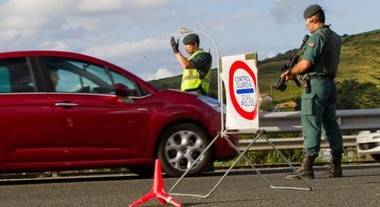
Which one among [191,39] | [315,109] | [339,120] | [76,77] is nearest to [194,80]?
[191,39]

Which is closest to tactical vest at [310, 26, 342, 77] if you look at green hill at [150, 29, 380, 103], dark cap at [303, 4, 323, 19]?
dark cap at [303, 4, 323, 19]

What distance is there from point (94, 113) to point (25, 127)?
80cm

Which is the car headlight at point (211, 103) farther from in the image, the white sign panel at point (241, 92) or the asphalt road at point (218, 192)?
the white sign panel at point (241, 92)

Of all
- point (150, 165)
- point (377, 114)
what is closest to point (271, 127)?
point (377, 114)

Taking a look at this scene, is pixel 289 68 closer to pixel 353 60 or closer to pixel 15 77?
pixel 15 77

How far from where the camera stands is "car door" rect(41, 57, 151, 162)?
32.1 feet

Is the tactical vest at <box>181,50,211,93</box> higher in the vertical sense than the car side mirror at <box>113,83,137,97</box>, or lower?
higher

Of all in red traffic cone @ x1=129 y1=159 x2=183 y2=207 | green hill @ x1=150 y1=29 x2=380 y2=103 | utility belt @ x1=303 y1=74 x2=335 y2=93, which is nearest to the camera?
red traffic cone @ x1=129 y1=159 x2=183 y2=207

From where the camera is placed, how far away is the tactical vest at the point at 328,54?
945cm

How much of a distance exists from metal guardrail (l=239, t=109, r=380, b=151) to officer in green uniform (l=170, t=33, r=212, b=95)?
2.29 m

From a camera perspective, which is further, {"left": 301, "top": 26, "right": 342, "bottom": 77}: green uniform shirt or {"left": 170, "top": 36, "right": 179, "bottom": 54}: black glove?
{"left": 170, "top": 36, "right": 179, "bottom": 54}: black glove

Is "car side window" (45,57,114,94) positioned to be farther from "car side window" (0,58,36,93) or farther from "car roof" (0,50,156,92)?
"car side window" (0,58,36,93)

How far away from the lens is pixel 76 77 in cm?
1004

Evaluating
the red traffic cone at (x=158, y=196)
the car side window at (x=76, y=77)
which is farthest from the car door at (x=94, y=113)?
the red traffic cone at (x=158, y=196)
